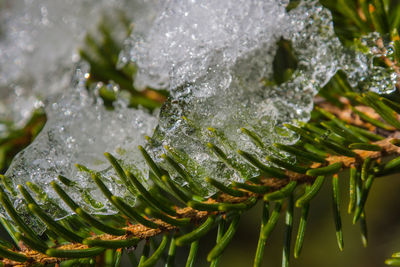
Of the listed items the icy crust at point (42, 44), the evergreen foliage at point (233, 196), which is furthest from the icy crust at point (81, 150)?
the icy crust at point (42, 44)

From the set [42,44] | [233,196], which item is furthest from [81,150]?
[42,44]

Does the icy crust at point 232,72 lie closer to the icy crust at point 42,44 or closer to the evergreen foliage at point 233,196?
the evergreen foliage at point 233,196

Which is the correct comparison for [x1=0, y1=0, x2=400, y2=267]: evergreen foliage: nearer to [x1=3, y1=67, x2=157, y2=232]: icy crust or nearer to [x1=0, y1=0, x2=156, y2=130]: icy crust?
[x1=3, y1=67, x2=157, y2=232]: icy crust

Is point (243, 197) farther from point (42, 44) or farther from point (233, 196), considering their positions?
point (42, 44)

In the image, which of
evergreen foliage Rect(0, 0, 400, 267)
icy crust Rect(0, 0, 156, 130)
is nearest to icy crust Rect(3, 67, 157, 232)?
evergreen foliage Rect(0, 0, 400, 267)

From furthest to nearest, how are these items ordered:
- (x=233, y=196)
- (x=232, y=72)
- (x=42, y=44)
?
(x=42, y=44)
(x=232, y=72)
(x=233, y=196)

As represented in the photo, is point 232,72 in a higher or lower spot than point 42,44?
lower
